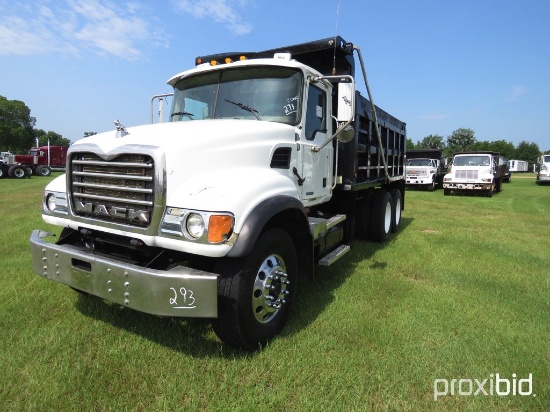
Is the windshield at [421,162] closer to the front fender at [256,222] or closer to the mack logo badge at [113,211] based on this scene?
the front fender at [256,222]

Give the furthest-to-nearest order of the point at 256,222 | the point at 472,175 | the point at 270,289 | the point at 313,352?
the point at 472,175 → the point at 270,289 → the point at 313,352 → the point at 256,222

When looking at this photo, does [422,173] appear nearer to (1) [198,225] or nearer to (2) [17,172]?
(1) [198,225]

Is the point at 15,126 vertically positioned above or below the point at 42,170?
above

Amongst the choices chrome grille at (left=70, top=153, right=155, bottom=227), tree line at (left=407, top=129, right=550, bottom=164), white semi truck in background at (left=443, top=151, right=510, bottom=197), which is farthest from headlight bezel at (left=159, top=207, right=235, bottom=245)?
tree line at (left=407, top=129, right=550, bottom=164)

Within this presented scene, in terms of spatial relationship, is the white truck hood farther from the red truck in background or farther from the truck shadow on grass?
the red truck in background

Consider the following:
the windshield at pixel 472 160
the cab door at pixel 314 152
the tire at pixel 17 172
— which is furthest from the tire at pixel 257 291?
the tire at pixel 17 172

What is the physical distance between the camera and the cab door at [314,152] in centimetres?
406

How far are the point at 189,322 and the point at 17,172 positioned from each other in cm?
2617

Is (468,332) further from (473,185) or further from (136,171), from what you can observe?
(473,185)

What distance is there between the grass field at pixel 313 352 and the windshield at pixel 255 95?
6.84 feet

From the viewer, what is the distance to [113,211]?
2.88 meters
